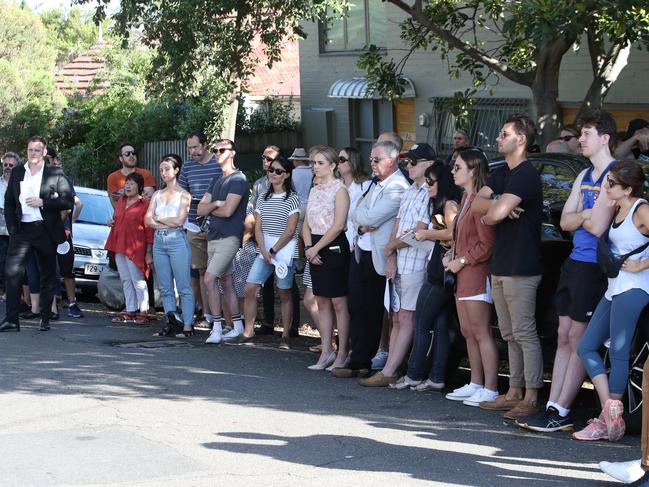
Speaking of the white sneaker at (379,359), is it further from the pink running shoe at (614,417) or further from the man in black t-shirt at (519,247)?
the pink running shoe at (614,417)

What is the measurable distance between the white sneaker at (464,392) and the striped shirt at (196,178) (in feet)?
13.9

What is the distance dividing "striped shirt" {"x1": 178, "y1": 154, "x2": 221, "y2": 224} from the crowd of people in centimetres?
2

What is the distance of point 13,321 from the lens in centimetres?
1160

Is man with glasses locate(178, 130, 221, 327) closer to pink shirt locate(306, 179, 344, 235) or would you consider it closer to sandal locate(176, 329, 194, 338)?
sandal locate(176, 329, 194, 338)

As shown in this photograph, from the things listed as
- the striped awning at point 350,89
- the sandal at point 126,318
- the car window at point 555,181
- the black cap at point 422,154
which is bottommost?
the sandal at point 126,318

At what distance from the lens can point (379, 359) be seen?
975 centimetres

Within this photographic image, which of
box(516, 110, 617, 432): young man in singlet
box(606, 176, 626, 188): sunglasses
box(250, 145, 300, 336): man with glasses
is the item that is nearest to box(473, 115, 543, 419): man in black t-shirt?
box(516, 110, 617, 432): young man in singlet

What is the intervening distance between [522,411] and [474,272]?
111 cm

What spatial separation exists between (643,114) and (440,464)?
10.6 m

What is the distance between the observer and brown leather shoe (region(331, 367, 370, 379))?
937 cm

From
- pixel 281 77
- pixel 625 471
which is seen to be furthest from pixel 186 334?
pixel 281 77

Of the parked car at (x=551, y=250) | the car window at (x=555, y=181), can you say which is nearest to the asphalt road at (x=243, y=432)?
the parked car at (x=551, y=250)

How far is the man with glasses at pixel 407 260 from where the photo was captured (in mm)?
8961

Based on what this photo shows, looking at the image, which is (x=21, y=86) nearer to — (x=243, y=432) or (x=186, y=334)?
(x=186, y=334)
